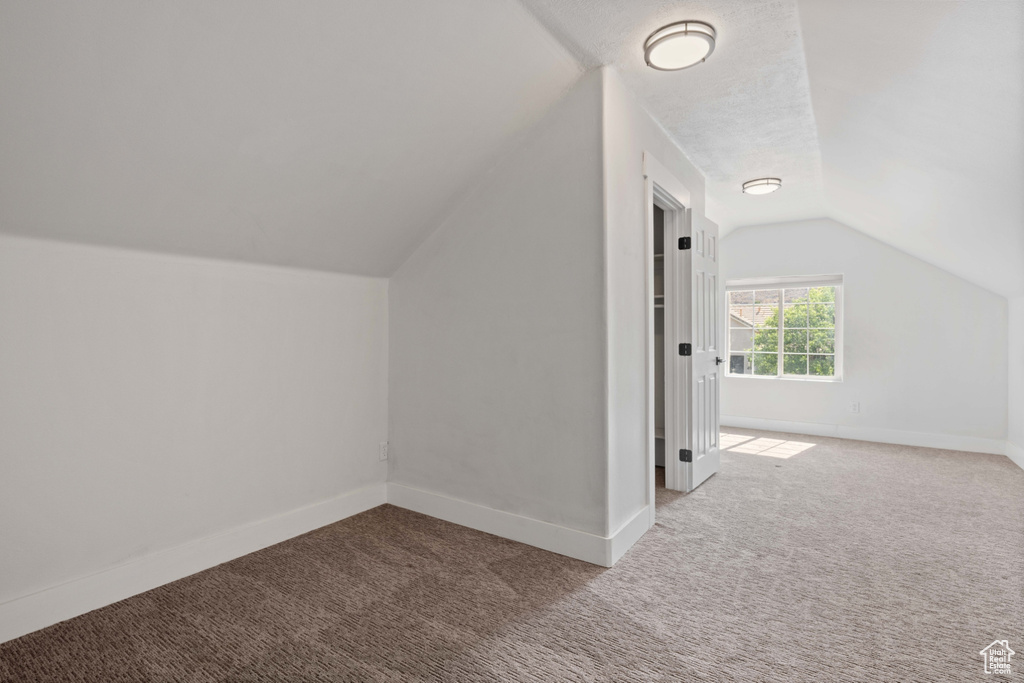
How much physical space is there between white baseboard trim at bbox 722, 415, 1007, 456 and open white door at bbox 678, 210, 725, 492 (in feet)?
6.37

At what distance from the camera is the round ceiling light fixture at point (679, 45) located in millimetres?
2100

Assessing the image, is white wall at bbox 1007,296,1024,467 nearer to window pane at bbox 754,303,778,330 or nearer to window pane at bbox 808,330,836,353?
window pane at bbox 808,330,836,353

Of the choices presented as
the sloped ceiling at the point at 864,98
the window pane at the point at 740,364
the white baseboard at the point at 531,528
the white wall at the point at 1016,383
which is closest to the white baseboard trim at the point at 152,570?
the white baseboard at the point at 531,528

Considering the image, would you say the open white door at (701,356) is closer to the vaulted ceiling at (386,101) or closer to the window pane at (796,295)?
the vaulted ceiling at (386,101)

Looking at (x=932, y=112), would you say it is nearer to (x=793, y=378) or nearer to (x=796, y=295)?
(x=796, y=295)

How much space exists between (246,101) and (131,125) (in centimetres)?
37

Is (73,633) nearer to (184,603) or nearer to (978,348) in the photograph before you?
(184,603)

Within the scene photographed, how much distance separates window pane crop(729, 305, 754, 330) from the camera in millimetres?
5879

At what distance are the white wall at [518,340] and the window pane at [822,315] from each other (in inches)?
167

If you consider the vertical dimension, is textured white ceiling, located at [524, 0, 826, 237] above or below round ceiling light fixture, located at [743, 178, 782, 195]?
above

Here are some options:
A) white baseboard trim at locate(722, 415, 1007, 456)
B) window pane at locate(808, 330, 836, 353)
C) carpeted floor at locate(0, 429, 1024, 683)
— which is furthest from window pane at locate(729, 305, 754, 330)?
carpeted floor at locate(0, 429, 1024, 683)

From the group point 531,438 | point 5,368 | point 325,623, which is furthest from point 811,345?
point 5,368

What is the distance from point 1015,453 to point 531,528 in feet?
14.5

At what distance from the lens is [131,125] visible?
1678mm
